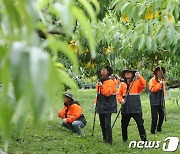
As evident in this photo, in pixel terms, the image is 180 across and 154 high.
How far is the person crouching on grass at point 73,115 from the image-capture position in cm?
777

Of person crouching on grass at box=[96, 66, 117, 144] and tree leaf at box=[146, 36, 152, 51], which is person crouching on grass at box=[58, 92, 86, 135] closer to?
person crouching on grass at box=[96, 66, 117, 144]

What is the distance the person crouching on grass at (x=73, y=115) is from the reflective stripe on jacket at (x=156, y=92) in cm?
144

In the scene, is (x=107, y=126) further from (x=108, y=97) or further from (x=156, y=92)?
(x=156, y=92)

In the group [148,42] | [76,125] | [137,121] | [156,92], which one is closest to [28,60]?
[148,42]

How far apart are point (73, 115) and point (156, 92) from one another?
1.69 meters

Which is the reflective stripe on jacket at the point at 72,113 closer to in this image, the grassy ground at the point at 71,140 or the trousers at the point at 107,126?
the grassy ground at the point at 71,140

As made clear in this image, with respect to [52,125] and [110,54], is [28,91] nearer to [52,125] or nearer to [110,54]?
[110,54]

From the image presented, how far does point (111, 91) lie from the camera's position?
22.7 feet

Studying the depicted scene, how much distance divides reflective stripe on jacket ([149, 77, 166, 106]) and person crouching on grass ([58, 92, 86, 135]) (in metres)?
1.44

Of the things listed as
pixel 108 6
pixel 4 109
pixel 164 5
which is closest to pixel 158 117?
pixel 108 6

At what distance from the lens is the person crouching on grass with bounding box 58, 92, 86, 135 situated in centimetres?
777

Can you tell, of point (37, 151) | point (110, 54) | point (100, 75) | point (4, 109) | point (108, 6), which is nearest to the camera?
point (4, 109)

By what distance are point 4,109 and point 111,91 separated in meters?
6.07

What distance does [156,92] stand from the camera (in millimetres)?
7945
